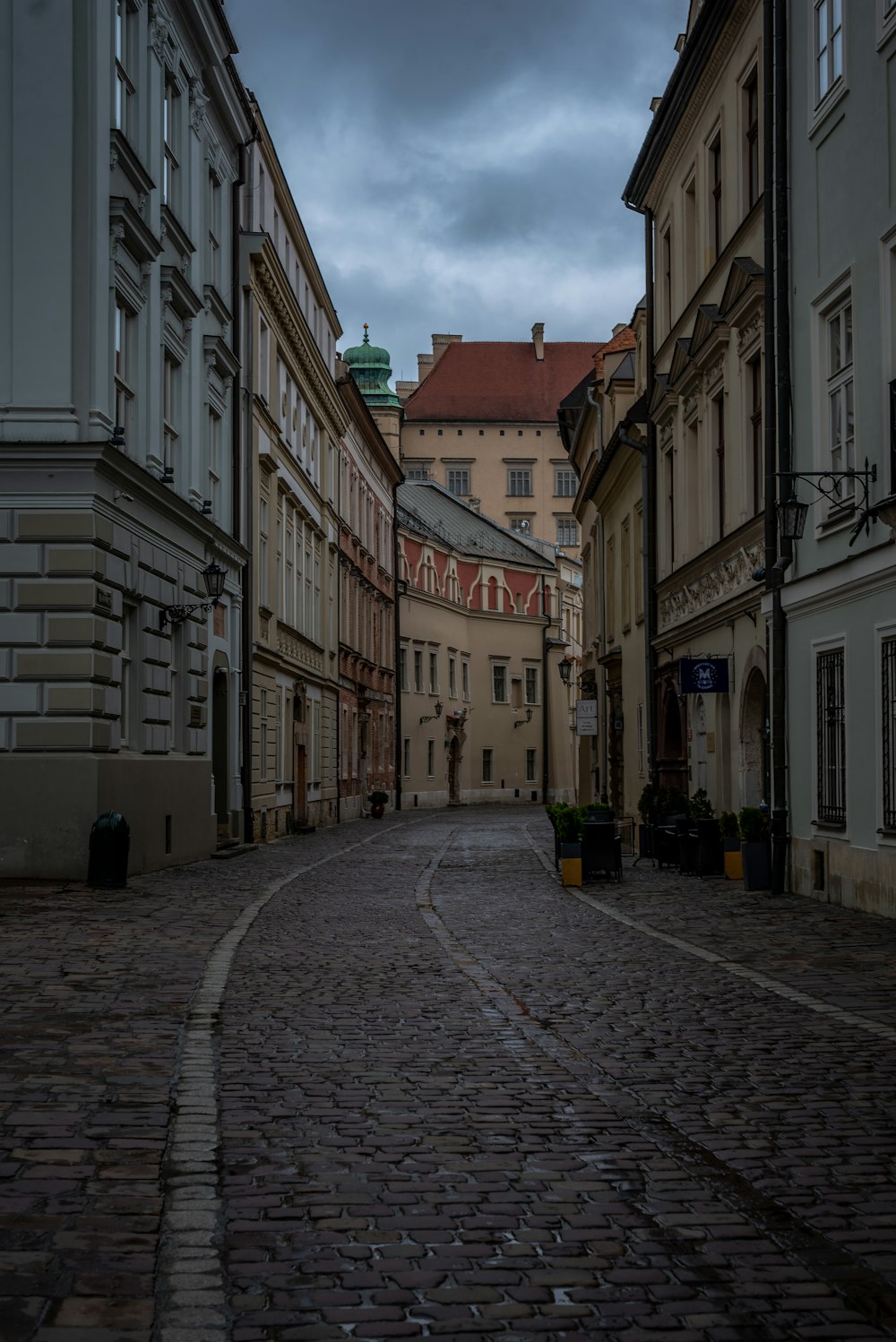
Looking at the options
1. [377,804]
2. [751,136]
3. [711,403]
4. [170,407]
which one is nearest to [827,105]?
[751,136]

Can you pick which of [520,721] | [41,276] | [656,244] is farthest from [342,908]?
[520,721]

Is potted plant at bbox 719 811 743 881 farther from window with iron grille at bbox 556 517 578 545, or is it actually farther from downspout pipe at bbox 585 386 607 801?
window with iron grille at bbox 556 517 578 545

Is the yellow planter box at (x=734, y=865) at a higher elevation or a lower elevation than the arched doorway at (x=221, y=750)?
lower

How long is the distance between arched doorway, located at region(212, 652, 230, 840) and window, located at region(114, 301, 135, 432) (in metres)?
8.09

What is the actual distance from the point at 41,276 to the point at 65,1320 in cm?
1643

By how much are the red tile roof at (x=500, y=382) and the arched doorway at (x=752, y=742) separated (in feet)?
245

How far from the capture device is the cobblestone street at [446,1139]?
4285mm

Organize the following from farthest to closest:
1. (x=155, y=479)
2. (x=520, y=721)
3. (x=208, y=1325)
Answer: (x=520, y=721), (x=155, y=479), (x=208, y=1325)

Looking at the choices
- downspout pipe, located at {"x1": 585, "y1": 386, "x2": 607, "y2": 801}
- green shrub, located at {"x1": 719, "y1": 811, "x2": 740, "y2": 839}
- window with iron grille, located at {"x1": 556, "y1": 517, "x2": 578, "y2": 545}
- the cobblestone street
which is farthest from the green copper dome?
the cobblestone street

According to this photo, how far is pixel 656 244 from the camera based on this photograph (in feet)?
101

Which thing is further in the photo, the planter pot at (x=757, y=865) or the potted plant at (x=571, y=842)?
the potted plant at (x=571, y=842)

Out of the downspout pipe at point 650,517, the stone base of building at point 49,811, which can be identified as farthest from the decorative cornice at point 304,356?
the stone base of building at point 49,811

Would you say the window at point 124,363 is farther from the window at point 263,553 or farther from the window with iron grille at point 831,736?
the window at point 263,553

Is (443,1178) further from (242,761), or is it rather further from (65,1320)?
(242,761)
